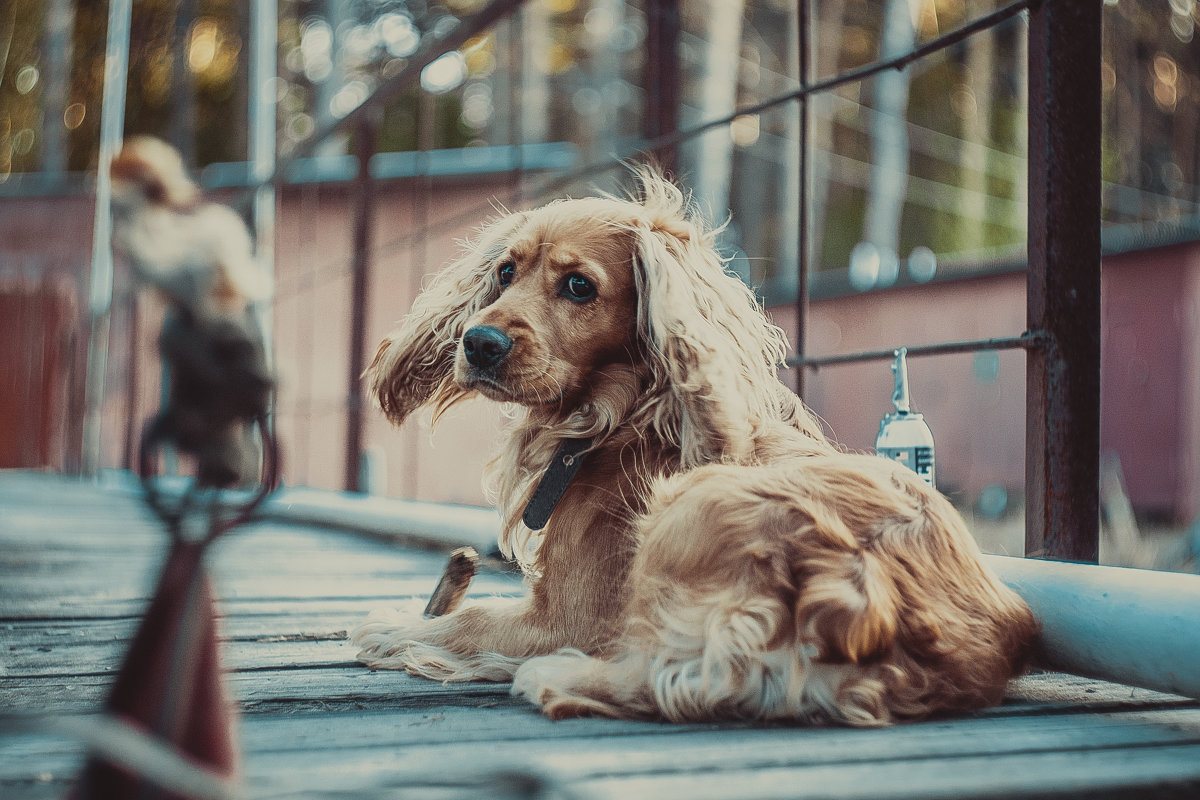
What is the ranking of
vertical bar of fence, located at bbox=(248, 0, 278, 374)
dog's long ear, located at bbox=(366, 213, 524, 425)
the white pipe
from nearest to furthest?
the white pipe < dog's long ear, located at bbox=(366, 213, 524, 425) < vertical bar of fence, located at bbox=(248, 0, 278, 374)

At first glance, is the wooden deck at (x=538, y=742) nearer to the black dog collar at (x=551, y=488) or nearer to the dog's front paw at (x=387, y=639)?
the dog's front paw at (x=387, y=639)

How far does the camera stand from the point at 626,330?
212 centimetres

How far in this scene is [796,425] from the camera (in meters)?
2.09

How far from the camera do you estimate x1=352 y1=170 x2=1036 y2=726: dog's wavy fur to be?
1.42 metres

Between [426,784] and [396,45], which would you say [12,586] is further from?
[396,45]

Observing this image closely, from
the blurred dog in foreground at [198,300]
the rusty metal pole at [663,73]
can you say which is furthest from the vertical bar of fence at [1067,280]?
the blurred dog in foreground at [198,300]

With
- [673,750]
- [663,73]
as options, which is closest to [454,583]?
[673,750]

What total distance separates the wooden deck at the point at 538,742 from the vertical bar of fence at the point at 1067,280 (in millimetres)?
289

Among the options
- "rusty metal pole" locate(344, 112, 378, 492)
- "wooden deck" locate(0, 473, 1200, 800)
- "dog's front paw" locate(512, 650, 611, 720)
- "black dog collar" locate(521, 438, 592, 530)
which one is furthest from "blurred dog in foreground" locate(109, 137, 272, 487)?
"rusty metal pole" locate(344, 112, 378, 492)

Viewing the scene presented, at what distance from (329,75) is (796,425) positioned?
7.09 meters

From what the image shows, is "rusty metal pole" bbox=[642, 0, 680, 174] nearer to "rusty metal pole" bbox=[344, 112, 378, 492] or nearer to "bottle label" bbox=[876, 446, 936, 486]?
"bottle label" bbox=[876, 446, 936, 486]

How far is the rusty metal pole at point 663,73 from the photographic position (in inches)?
123

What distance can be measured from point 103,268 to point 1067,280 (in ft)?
30.5

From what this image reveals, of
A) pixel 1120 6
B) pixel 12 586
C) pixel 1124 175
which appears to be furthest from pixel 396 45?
pixel 1124 175
